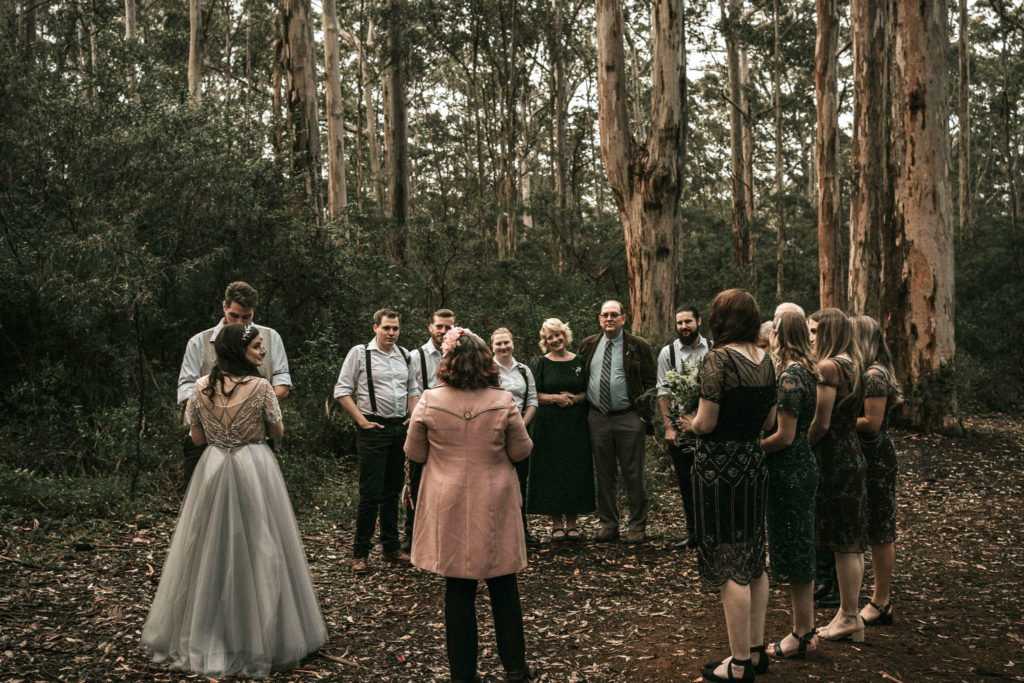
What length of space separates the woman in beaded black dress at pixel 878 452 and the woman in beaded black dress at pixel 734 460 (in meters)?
0.95

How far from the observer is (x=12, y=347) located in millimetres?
9352

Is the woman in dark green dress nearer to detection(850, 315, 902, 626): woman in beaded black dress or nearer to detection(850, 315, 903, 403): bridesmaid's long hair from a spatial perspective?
detection(850, 315, 902, 626): woman in beaded black dress

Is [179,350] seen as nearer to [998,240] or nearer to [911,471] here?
[911,471]

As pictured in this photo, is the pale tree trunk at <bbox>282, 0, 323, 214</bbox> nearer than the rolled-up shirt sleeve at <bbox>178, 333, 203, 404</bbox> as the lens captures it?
No

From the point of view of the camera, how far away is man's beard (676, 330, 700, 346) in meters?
6.83

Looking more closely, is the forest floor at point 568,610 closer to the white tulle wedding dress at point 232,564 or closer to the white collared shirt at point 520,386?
the white tulle wedding dress at point 232,564

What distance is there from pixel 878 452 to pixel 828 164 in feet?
39.9

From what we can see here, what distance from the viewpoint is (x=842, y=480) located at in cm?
466

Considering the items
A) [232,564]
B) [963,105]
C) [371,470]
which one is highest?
[963,105]

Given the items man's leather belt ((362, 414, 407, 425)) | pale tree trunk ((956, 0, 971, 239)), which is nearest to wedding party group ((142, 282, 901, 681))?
man's leather belt ((362, 414, 407, 425))

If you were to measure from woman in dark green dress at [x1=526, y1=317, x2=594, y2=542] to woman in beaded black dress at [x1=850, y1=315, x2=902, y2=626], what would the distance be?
2.62 metres

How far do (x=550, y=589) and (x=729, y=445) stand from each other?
8.42ft

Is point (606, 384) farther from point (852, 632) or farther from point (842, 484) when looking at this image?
point (852, 632)

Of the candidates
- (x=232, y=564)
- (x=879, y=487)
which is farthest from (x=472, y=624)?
(x=879, y=487)
